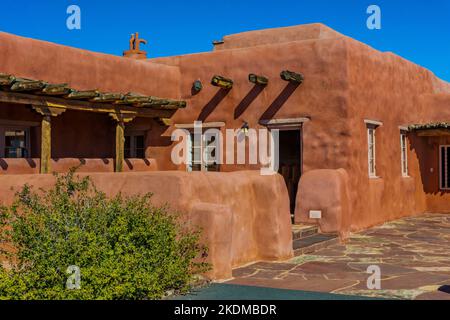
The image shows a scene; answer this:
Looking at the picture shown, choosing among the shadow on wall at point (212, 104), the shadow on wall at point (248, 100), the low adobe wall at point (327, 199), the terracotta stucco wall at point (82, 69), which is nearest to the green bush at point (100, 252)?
the low adobe wall at point (327, 199)

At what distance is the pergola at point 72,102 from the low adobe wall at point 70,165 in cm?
38

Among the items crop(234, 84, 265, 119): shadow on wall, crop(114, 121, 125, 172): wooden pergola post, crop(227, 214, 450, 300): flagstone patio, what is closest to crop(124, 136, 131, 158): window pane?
crop(114, 121, 125, 172): wooden pergola post

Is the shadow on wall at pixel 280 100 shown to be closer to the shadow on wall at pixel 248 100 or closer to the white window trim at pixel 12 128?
the shadow on wall at pixel 248 100

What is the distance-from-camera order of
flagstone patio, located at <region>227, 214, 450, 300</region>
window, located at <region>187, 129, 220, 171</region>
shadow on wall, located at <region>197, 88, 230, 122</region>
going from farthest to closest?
window, located at <region>187, 129, 220, 171</region>, shadow on wall, located at <region>197, 88, 230, 122</region>, flagstone patio, located at <region>227, 214, 450, 300</region>

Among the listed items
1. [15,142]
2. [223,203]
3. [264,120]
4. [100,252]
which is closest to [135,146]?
[15,142]

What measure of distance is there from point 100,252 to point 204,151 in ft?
28.8

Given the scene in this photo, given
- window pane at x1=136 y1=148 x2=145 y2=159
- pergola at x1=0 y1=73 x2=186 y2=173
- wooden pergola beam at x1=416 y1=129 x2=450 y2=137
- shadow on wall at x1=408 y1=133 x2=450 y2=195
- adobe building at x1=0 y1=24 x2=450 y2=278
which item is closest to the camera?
pergola at x1=0 y1=73 x2=186 y2=173

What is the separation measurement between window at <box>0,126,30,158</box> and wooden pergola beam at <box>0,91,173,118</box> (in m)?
1.62

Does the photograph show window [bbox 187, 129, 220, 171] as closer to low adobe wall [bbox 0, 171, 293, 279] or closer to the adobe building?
the adobe building

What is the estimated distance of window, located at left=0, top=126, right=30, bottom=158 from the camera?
1299 centimetres

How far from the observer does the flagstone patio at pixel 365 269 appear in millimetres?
7182

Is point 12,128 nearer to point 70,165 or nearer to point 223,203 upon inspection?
point 70,165

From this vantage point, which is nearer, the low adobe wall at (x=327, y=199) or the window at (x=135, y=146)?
the low adobe wall at (x=327, y=199)

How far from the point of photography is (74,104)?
12516 mm
